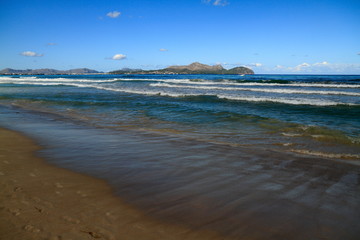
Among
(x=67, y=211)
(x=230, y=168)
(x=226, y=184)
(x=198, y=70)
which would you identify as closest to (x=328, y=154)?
(x=230, y=168)

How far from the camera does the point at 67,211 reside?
3.07 m

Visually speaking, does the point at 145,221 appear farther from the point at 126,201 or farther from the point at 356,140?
the point at 356,140

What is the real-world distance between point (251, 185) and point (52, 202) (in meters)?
2.90

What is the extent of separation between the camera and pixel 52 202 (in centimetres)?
329

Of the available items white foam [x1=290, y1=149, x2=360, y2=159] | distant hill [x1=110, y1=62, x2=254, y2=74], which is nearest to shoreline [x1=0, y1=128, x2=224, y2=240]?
white foam [x1=290, y1=149, x2=360, y2=159]

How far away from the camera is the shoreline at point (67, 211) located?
8.73ft

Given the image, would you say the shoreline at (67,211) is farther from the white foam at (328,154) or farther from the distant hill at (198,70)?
the distant hill at (198,70)

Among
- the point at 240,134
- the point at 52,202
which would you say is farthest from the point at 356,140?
the point at 52,202

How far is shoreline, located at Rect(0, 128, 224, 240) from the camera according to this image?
266 centimetres

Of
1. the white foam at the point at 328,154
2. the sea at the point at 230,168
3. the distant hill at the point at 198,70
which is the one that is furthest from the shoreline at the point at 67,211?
the distant hill at the point at 198,70

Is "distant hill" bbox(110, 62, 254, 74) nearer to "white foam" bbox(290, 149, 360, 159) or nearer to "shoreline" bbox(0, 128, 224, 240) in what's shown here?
"white foam" bbox(290, 149, 360, 159)

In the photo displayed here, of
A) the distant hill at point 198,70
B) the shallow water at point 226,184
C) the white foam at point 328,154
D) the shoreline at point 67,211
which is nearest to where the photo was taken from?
the shoreline at point 67,211

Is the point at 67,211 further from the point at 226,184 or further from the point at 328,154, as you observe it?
the point at 328,154

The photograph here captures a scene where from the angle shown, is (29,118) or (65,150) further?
(29,118)
